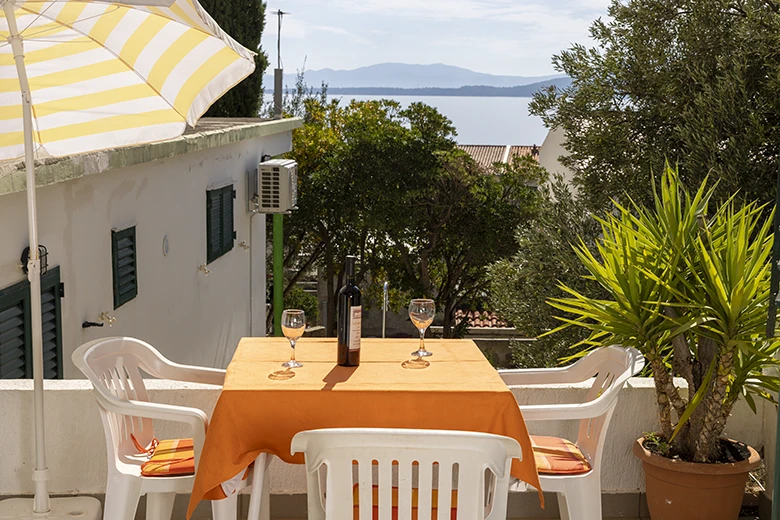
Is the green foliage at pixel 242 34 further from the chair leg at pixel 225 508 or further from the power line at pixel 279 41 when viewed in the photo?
the chair leg at pixel 225 508

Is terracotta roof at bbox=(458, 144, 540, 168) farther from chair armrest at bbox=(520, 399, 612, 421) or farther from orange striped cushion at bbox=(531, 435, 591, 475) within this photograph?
chair armrest at bbox=(520, 399, 612, 421)

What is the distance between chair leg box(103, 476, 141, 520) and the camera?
3.15 metres

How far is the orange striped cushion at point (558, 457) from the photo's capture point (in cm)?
326

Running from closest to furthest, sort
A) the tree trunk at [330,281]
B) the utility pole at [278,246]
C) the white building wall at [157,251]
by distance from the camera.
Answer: the white building wall at [157,251] → the utility pole at [278,246] → the tree trunk at [330,281]

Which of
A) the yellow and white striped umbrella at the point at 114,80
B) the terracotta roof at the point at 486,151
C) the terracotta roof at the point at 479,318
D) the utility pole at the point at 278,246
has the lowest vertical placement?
the terracotta roof at the point at 479,318

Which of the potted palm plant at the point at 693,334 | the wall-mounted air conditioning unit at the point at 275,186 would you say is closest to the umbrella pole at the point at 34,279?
the potted palm plant at the point at 693,334

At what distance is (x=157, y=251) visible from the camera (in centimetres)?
803

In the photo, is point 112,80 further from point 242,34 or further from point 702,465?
A: point 242,34

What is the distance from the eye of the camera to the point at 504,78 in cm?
15150

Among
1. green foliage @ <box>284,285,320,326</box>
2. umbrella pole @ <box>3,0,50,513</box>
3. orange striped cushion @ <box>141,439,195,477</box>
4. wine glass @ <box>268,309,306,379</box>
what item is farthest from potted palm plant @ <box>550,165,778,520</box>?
green foliage @ <box>284,285,320,326</box>

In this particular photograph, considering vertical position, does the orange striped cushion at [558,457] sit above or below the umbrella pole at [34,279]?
below

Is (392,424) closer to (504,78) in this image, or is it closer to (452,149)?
(452,149)

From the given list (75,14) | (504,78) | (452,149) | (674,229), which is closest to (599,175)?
(674,229)

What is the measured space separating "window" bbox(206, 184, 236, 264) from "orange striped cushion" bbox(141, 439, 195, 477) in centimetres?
655
